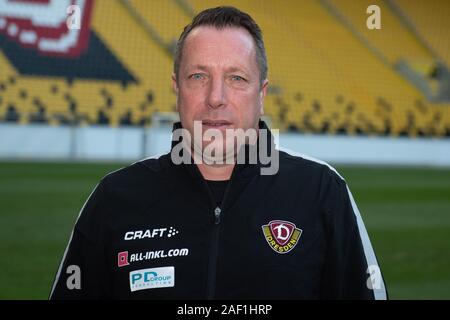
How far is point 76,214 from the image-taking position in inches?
295

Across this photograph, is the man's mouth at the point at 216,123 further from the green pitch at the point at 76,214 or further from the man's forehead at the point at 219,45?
the green pitch at the point at 76,214

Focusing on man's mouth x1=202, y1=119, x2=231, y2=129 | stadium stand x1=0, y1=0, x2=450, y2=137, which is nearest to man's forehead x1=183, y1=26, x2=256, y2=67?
man's mouth x1=202, y1=119, x2=231, y2=129

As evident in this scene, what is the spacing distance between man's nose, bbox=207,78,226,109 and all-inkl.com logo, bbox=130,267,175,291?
0.39 m

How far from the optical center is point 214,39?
1.56 meters

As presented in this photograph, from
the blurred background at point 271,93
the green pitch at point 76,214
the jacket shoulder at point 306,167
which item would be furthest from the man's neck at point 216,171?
the blurred background at point 271,93

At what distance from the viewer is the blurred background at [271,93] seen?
39.1ft

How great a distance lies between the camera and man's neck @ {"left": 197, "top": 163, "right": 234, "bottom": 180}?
5.39 feet

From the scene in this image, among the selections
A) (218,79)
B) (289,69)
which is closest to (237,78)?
(218,79)

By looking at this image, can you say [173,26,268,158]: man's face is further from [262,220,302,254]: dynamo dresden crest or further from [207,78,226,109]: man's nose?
[262,220,302,254]: dynamo dresden crest

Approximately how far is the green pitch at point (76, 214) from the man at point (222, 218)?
109 inches

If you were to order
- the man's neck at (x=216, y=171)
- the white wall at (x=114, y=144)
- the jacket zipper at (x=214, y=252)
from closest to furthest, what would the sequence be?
the jacket zipper at (x=214, y=252)
the man's neck at (x=216, y=171)
the white wall at (x=114, y=144)
